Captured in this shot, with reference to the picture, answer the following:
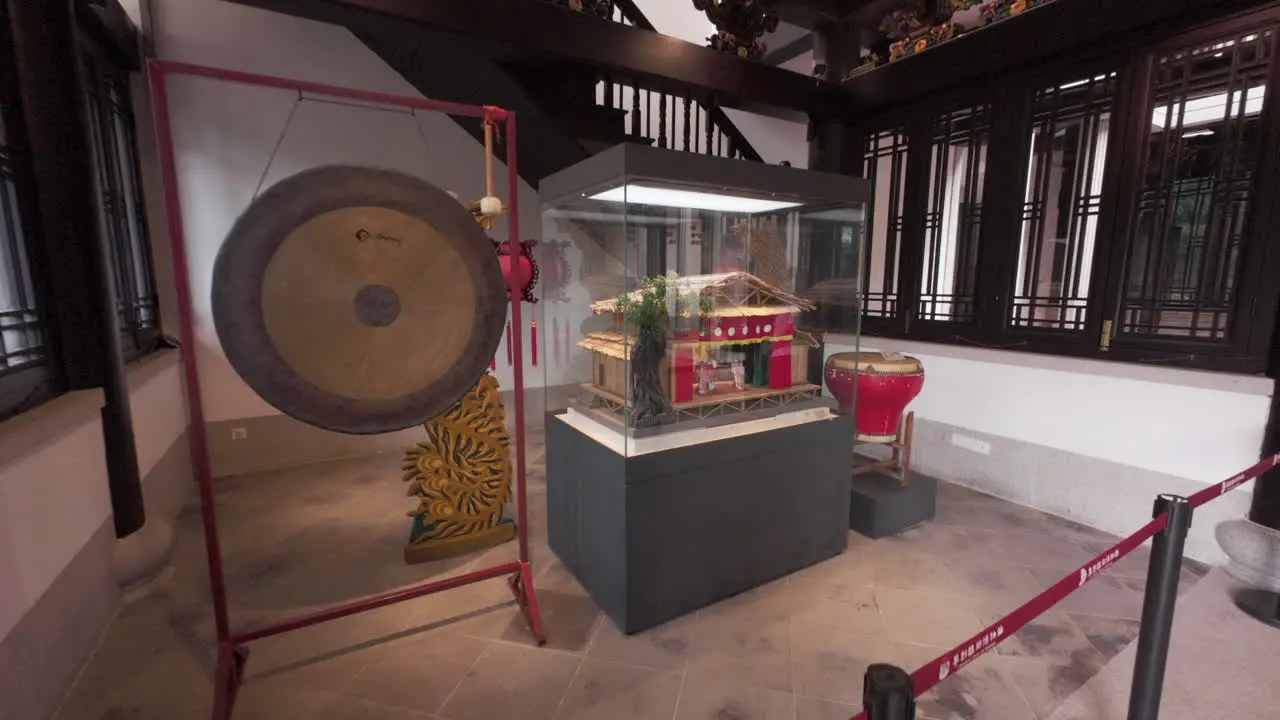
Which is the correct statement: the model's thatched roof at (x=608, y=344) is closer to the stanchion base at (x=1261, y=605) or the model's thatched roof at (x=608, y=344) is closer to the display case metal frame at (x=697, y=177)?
the display case metal frame at (x=697, y=177)

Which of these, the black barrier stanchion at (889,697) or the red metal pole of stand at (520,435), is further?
the red metal pole of stand at (520,435)

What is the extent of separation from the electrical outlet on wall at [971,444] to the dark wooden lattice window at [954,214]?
2.90ft

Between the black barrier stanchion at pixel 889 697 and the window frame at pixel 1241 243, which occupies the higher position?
the window frame at pixel 1241 243

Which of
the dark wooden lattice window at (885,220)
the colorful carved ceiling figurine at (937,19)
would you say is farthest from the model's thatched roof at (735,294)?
the colorful carved ceiling figurine at (937,19)

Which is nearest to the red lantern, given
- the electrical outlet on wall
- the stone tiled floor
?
the stone tiled floor

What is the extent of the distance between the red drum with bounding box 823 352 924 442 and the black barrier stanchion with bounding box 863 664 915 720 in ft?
7.25

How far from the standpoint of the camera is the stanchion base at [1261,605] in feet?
7.80

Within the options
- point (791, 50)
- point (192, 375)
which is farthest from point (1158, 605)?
point (791, 50)

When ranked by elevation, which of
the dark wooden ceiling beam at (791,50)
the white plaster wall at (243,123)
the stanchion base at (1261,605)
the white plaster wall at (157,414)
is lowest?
the stanchion base at (1261,605)

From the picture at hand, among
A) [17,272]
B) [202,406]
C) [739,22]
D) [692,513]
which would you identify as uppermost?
[739,22]

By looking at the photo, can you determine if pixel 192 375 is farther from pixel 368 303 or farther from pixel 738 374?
pixel 738 374

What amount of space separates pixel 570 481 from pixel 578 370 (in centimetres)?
56

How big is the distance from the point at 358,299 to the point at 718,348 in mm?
1565

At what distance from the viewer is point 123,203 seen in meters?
3.49
